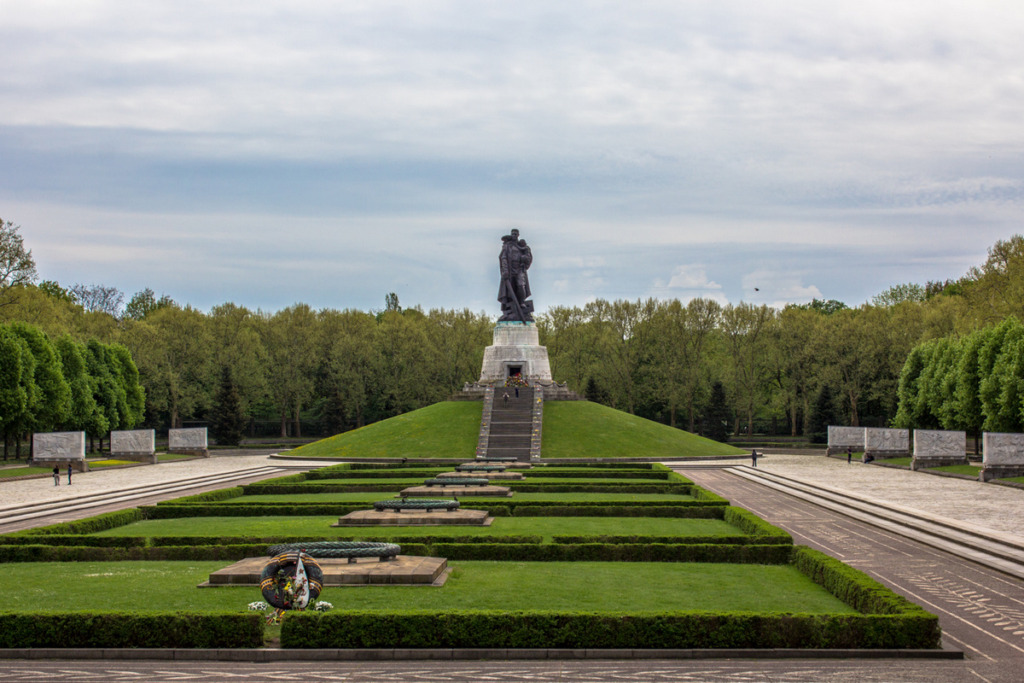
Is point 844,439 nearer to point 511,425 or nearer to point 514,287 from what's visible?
point 511,425

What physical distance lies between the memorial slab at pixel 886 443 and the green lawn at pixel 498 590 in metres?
37.5

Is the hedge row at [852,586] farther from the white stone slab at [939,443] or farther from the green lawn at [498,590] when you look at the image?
the white stone slab at [939,443]

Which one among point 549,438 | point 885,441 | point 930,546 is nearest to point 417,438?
point 549,438

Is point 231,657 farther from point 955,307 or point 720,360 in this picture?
point 720,360

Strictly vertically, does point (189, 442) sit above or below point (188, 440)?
below

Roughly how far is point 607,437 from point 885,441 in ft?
57.1

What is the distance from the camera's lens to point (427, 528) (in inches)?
936

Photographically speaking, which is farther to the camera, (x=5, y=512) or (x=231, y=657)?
(x=5, y=512)

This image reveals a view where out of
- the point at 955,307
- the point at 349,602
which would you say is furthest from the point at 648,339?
the point at 349,602

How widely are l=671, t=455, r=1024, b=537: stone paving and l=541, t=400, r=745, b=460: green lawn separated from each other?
4757 millimetres

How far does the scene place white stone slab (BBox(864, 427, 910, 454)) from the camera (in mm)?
52719

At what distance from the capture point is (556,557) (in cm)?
1959

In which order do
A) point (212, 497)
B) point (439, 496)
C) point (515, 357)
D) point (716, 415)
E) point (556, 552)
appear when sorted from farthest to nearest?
point (716, 415) → point (515, 357) → point (212, 497) → point (439, 496) → point (556, 552)

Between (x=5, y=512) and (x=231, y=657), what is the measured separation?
21.0m
